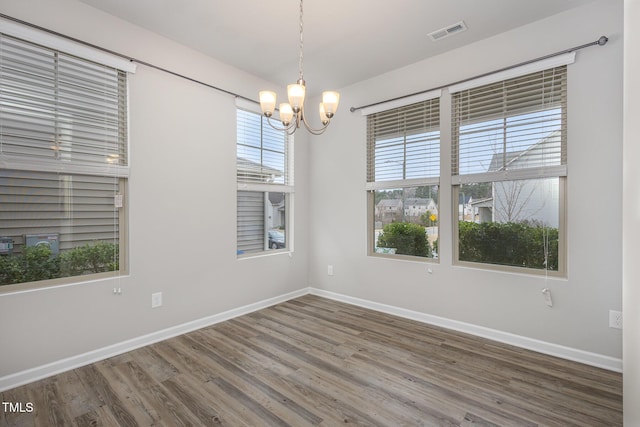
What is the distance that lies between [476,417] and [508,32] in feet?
10.8

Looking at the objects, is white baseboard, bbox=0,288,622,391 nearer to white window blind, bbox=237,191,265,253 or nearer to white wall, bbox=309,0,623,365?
white wall, bbox=309,0,623,365

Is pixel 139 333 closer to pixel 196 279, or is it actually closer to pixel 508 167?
pixel 196 279

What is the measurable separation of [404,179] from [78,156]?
3.26 m

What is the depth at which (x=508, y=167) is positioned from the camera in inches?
118

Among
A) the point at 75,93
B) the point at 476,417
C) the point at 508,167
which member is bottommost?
the point at 476,417

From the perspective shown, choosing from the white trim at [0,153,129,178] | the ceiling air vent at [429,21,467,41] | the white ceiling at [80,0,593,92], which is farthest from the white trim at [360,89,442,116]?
the white trim at [0,153,129,178]

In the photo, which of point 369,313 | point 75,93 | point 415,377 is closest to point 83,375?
point 75,93

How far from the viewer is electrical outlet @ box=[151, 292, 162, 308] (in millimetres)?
3000

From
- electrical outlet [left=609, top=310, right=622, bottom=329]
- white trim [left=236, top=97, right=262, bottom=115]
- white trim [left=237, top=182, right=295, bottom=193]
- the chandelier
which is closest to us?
the chandelier

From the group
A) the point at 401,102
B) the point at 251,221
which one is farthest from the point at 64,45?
the point at 401,102

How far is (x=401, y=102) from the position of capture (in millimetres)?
3676

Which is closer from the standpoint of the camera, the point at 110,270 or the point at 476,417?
the point at 476,417

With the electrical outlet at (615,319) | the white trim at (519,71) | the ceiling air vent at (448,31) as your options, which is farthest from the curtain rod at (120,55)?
the electrical outlet at (615,319)

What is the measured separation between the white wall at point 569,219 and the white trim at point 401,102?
10 cm
